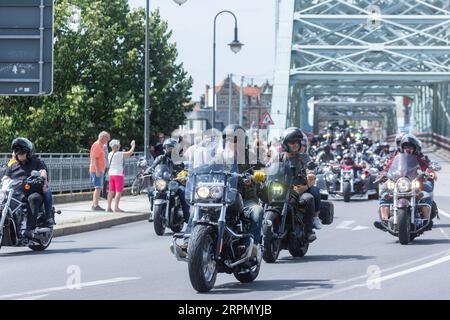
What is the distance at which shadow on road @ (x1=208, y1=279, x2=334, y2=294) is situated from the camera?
11109 mm

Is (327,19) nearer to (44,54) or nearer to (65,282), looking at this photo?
(44,54)

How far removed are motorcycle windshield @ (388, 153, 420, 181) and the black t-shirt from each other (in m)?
4.88

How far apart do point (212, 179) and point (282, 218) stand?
3.16 metres

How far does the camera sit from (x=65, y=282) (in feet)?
39.1

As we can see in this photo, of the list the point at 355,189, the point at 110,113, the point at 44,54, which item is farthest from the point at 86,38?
the point at 44,54

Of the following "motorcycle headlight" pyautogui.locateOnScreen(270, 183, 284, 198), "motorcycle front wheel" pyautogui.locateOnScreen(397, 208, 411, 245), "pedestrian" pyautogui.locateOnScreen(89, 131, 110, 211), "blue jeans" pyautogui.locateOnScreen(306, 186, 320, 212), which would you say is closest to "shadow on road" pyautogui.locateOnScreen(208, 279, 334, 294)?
"motorcycle headlight" pyautogui.locateOnScreen(270, 183, 284, 198)

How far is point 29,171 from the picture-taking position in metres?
16.1

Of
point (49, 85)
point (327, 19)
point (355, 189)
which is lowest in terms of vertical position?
point (355, 189)

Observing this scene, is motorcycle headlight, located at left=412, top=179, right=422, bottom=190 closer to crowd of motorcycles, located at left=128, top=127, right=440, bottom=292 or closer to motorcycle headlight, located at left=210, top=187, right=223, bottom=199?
crowd of motorcycles, located at left=128, top=127, right=440, bottom=292

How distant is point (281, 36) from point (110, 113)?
9943 millimetres

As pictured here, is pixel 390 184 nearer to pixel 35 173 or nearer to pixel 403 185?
pixel 403 185

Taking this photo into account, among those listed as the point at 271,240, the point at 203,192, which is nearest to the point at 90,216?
the point at 271,240

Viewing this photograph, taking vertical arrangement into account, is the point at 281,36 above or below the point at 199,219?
above

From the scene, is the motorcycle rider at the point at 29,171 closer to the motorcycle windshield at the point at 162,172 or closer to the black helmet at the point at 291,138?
the black helmet at the point at 291,138
